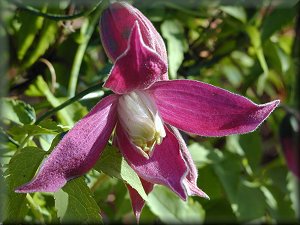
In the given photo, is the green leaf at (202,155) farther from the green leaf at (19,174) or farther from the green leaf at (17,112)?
the green leaf at (19,174)

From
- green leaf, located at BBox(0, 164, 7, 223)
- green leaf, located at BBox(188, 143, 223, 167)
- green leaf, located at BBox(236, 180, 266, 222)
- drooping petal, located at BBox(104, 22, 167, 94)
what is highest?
drooping petal, located at BBox(104, 22, 167, 94)

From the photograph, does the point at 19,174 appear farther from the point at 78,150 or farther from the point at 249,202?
the point at 249,202

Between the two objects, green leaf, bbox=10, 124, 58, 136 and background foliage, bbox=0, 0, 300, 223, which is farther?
background foliage, bbox=0, 0, 300, 223

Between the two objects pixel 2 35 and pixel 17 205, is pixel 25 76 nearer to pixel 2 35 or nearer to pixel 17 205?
pixel 2 35

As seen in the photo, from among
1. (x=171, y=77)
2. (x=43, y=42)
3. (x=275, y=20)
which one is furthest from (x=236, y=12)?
(x=43, y=42)

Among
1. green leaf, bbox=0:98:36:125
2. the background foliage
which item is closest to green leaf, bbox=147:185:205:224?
the background foliage

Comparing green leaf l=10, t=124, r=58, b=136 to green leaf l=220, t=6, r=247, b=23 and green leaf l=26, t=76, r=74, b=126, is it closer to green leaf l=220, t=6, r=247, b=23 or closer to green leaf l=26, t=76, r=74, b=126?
green leaf l=26, t=76, r=74, b=126
